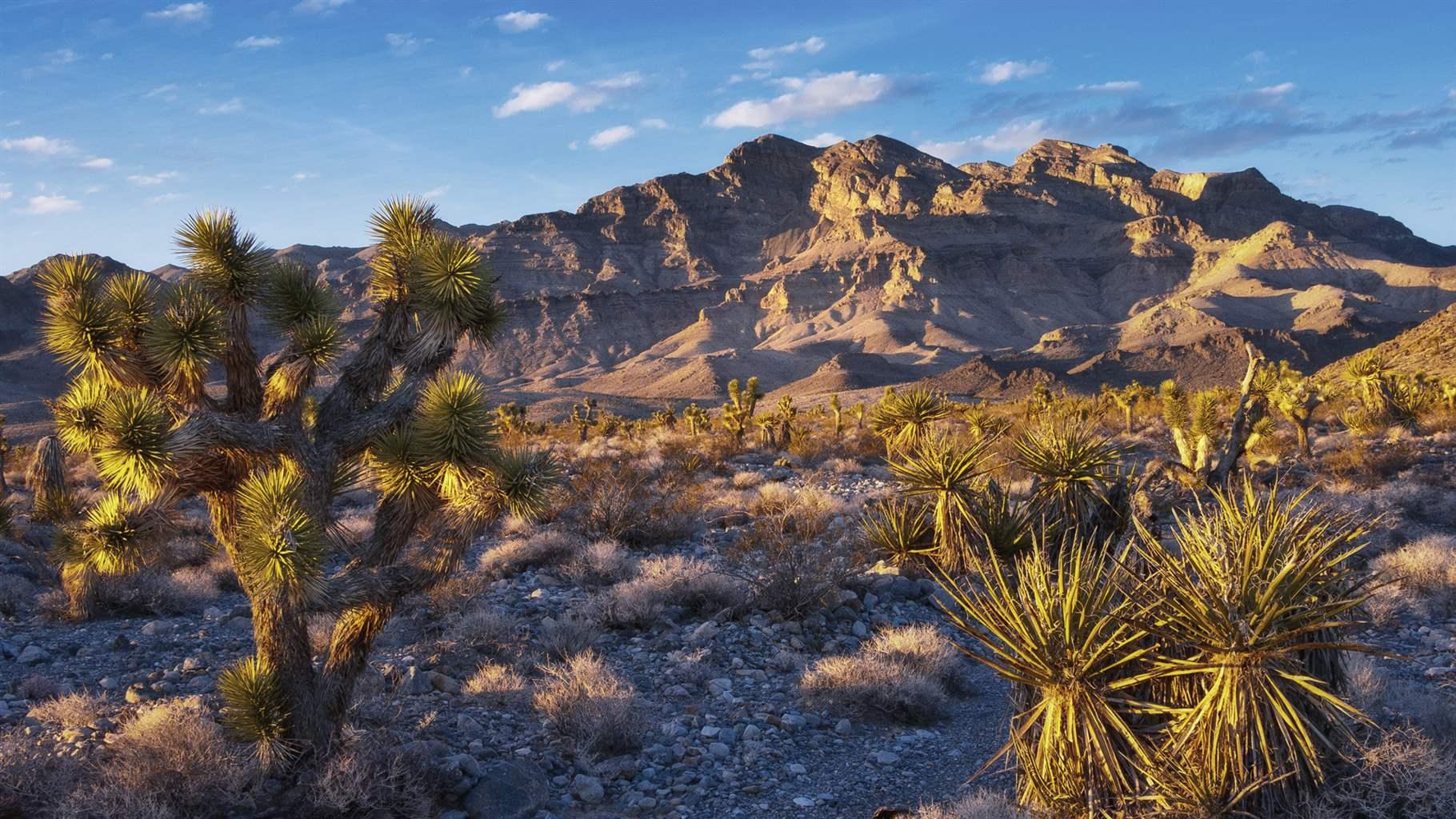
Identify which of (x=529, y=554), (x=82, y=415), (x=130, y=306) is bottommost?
(x=529, y=554)

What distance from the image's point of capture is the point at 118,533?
17.3ft

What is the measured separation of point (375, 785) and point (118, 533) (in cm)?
213

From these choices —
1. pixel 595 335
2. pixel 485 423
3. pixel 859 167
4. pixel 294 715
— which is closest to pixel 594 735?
pixel 294 715

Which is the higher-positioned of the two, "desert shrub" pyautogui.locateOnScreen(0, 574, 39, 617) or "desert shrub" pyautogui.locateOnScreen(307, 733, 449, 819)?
"desert shrub" pyautogui.locateOnScreen(0, 574, 39, 617)

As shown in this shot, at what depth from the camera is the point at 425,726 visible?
6.31 metres

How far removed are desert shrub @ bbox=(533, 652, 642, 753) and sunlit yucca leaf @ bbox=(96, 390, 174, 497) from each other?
3025 mm

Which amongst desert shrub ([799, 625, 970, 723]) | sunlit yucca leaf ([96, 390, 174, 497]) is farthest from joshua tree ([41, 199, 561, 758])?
desert shrub ([799, 625, 970, 723])

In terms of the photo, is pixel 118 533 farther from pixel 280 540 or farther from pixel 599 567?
pixel 599 567

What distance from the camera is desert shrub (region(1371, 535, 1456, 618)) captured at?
347 inches

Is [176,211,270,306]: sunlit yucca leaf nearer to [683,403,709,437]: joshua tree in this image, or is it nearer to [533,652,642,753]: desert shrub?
[533,652,642,753]: desert shrub

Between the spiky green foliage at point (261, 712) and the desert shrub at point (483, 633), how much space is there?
2.66 meters

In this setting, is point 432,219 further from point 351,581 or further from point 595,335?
point 595,335

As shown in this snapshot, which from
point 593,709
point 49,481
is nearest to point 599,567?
point 593,709

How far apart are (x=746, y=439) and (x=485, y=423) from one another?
23.5 metres
